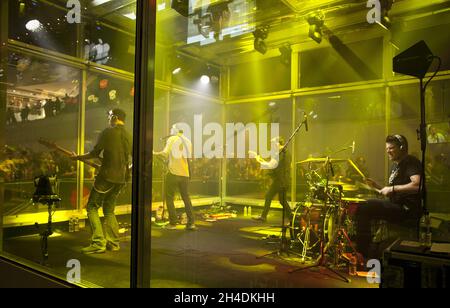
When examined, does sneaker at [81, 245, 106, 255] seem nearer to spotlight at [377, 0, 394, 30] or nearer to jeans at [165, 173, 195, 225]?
jeans at [165, 173, 195, 225]

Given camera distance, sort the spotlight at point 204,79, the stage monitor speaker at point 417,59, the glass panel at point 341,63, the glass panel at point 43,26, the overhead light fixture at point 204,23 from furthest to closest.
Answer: the spotlight at point 204,79
the glass panel at point 341,63
the overhead light fixture at point 204,23
the glass panel at point 43,26
the stage monitor speaker at point 417,59

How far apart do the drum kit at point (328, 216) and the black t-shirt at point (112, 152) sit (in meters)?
2.08

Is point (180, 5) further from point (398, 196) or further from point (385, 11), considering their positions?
point (398, 196)

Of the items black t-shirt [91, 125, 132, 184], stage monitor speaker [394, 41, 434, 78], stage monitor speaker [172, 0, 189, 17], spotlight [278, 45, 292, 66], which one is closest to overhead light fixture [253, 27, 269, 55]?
spotlight [278, 45, 292, 66]

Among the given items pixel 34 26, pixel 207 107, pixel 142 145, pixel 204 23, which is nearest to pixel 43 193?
pixel 142 145

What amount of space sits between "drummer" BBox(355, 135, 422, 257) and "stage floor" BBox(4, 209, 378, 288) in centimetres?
68

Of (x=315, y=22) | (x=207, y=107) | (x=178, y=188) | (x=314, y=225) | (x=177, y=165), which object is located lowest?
(x=314, y=225)

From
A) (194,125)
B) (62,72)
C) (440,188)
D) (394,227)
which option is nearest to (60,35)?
(62,72)

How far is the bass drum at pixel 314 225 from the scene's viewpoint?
3.29 metres

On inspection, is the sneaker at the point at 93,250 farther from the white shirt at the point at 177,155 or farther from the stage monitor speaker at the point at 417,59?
the stage monitor speaker at the point at 417,59

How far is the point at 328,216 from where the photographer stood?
10.8 ft

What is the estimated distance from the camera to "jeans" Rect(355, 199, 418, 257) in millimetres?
3352

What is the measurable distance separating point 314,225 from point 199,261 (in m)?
1.29

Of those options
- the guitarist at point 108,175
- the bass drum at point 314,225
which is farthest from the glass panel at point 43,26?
the bass drum at point 314,225
